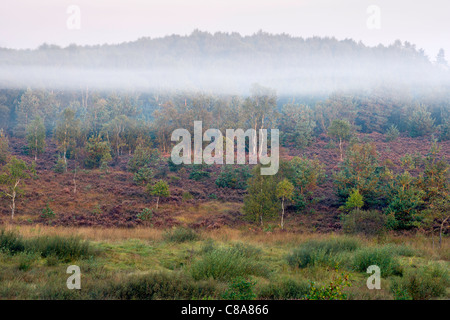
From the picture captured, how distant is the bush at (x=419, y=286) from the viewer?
6.85 meters

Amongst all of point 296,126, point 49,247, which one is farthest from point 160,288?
point 296,126

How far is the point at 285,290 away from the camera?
22.6 ft

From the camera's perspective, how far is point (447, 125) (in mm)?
55312

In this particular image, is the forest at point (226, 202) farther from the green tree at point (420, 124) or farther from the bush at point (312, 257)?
the green tree at point (420, 124)

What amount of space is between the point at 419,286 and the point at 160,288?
499 cm

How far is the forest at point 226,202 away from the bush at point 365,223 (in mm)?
91

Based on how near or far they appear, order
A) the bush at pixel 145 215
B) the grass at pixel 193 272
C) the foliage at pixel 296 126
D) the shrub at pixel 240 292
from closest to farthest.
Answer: the shrub at pixel 240 292, the grass at pixel 193 272, the bush at pixel 145 215, the foliage at pixel 296 126

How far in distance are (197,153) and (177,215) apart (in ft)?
72.6

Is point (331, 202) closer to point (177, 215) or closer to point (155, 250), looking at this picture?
point (177, 215)

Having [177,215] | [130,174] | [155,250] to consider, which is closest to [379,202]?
[177,215]

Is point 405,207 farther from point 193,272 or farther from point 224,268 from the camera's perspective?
point 193,272

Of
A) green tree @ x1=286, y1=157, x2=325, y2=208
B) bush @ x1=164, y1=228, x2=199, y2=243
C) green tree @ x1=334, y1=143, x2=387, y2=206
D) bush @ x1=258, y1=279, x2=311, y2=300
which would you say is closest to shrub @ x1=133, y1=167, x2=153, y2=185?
green tree @ x1=286, y1=157, x2=325, y2=208

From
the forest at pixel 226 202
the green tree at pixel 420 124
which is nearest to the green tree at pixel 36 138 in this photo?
the forest at pixel 226 202

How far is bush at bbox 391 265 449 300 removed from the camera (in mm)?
6848
